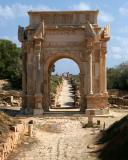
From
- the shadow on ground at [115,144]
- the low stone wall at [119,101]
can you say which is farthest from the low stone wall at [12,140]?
the low stone wall at [119,101]

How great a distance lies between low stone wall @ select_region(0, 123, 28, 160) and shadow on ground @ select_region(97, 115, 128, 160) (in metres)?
3.20

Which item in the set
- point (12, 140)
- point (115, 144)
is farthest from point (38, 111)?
point (115, 144)

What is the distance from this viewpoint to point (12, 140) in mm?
17438

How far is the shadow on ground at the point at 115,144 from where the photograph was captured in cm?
1498

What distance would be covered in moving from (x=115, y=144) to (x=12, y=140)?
3.84 metres

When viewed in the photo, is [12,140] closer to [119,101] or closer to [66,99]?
[119,101]

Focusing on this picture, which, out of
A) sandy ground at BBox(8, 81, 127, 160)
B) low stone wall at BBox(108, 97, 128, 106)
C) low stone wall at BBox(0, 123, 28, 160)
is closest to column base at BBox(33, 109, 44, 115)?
sandy ground at BBox(8, 81, 127, 160)

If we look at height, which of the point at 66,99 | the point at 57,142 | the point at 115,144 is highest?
the point at 66,99

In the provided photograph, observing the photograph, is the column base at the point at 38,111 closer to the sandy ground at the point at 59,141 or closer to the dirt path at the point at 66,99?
the sandy ground at the point at 59,141

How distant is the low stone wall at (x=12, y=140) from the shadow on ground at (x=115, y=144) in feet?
10.5

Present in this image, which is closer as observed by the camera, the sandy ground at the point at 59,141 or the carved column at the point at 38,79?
the sandy ground at the point at 59,141

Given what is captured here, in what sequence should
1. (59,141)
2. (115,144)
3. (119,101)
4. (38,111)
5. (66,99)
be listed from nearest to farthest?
(115,144) < (59,141) < (38,111) < (119,101) < (66,99)

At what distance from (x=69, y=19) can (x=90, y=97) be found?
16.3 feet

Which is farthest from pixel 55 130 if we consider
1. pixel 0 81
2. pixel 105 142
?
pixel 0 81
